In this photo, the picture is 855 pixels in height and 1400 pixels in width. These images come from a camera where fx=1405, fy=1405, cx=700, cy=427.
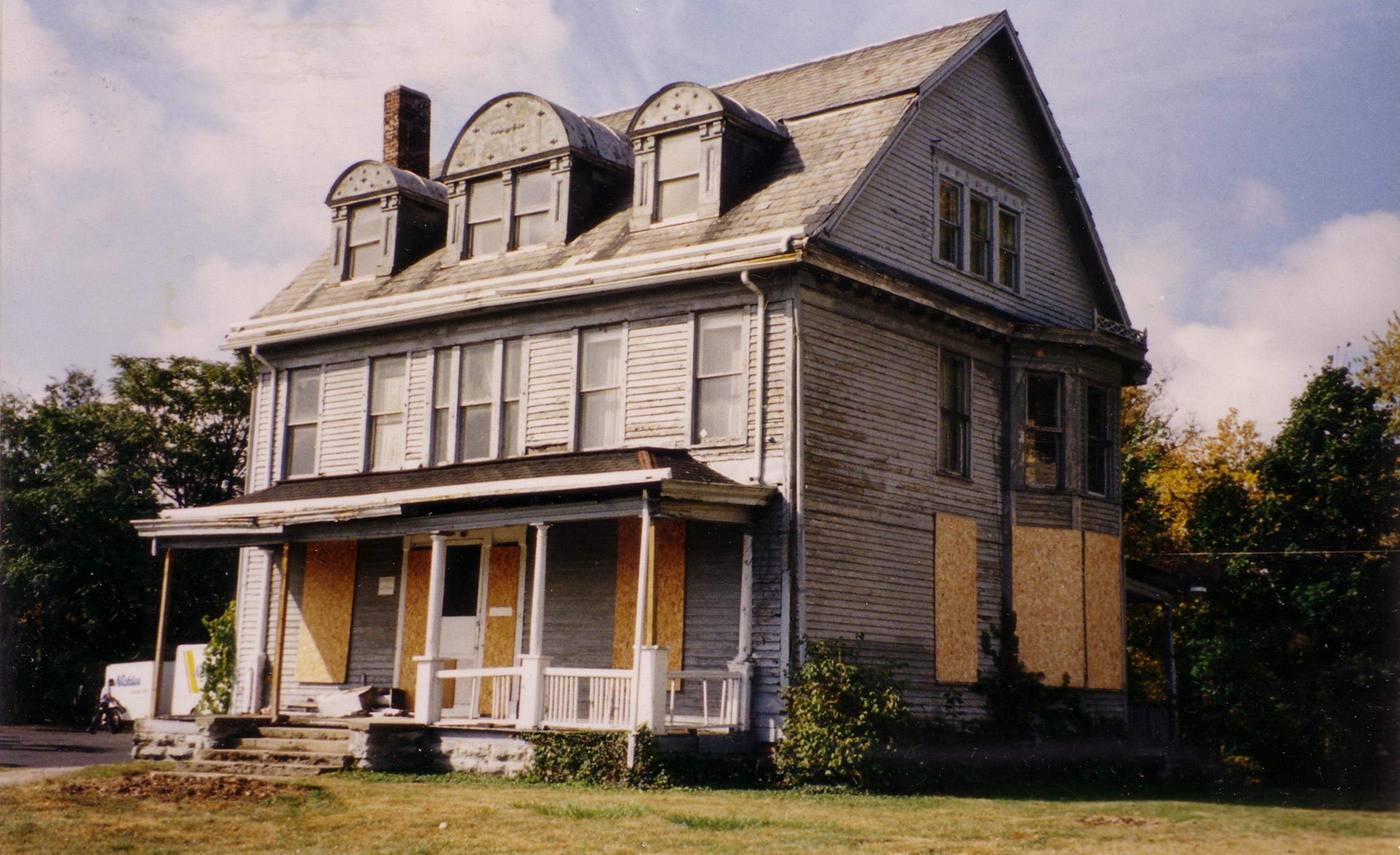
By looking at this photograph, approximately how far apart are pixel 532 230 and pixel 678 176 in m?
2.70

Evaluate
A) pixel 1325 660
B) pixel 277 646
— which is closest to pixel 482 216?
pixel 277 646

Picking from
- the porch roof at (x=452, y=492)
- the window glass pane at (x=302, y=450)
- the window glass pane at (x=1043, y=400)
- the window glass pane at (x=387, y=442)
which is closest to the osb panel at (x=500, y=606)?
the porch roof at (x=452, y=492)

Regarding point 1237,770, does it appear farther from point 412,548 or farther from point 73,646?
point 73,646

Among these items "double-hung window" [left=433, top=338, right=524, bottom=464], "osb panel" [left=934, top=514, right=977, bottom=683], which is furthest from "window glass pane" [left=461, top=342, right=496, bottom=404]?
"osb panel" [left=934, top=514, right=977, bottom=683]

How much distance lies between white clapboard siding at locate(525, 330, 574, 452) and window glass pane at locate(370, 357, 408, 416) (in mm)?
2652

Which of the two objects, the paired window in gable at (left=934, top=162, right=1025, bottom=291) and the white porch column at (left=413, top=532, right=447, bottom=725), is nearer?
the white porch column at (left=413, top=532, right=447, bottom=725)

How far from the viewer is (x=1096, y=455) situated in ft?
69.1

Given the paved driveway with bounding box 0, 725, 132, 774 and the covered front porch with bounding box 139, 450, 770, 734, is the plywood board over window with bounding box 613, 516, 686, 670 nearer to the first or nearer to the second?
the covered front porch with bounding box 139, 450, 770, 734

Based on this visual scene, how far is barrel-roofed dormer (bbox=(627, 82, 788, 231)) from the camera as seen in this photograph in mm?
18578

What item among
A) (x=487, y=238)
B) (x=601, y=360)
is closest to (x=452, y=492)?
(x=601, y=360)

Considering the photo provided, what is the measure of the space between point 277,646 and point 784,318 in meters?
7.82

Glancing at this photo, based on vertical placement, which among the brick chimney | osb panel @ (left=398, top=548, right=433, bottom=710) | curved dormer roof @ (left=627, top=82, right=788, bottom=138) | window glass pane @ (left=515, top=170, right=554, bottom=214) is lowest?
osb panel @ (left=398, top=548, right=433, bottom=710)

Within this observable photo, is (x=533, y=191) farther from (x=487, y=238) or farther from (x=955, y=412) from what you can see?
(x=955, y=412)

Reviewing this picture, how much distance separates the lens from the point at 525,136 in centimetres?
2059
